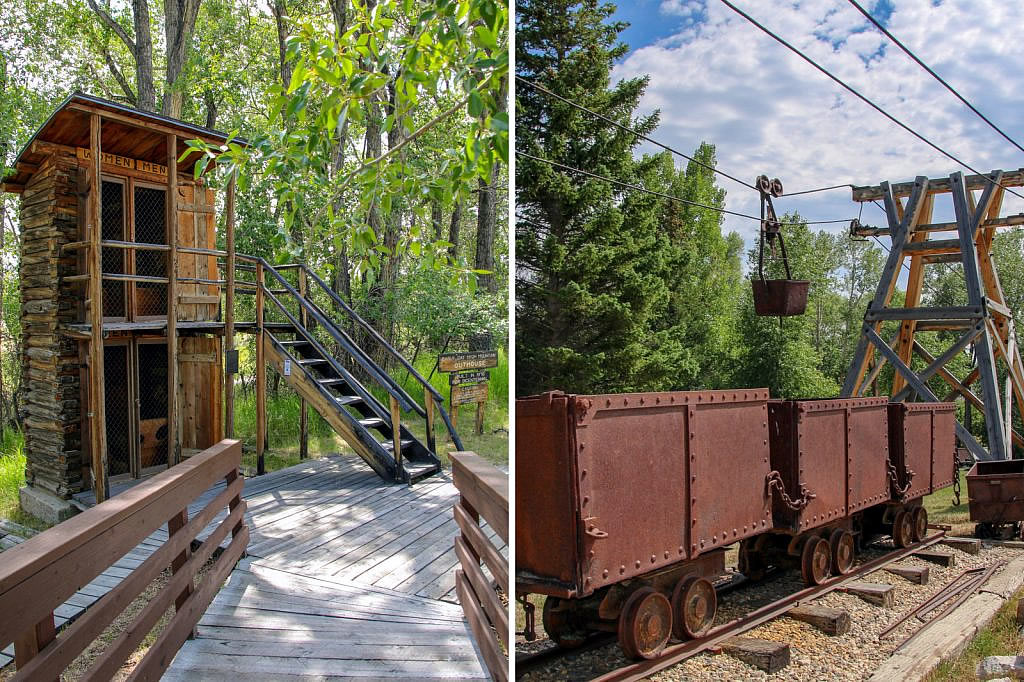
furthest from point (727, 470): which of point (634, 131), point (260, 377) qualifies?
point (260, 377)

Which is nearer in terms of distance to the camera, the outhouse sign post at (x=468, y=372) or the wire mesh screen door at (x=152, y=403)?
the outhouse sign post at (x=468, y=372)

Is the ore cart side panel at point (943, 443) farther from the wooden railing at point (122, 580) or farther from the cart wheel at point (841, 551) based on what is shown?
the wooden railing at point (122, 580)

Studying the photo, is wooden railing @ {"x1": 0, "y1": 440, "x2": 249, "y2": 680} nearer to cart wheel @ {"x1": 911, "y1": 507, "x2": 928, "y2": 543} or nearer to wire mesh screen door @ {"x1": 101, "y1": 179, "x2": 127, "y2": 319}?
wire mesh screen door @ {"x1": 101, "y1": 179, "x2": 127, "y2": 319}

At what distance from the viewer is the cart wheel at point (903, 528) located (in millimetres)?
2561

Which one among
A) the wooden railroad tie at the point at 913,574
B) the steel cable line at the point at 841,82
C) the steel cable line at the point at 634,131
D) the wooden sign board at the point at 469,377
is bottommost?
the wooden railroad tie at the point at 913,574

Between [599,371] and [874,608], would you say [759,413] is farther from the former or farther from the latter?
[599,371]

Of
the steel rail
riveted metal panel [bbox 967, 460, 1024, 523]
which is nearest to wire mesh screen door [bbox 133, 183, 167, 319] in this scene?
the steel rail

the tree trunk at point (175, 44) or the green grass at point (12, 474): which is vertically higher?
the tree trunk at point (175, 44)

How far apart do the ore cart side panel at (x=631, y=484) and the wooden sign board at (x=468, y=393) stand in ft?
7.59

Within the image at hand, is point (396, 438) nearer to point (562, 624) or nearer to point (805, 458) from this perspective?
point (805, 458)

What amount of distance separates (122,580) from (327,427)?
5446 mm

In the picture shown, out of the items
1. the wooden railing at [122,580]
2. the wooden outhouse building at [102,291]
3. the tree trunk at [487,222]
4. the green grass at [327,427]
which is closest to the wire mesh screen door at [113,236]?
the wooden outhouse building at [102,291]

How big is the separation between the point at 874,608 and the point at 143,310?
417 cm

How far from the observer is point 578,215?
88 cm
